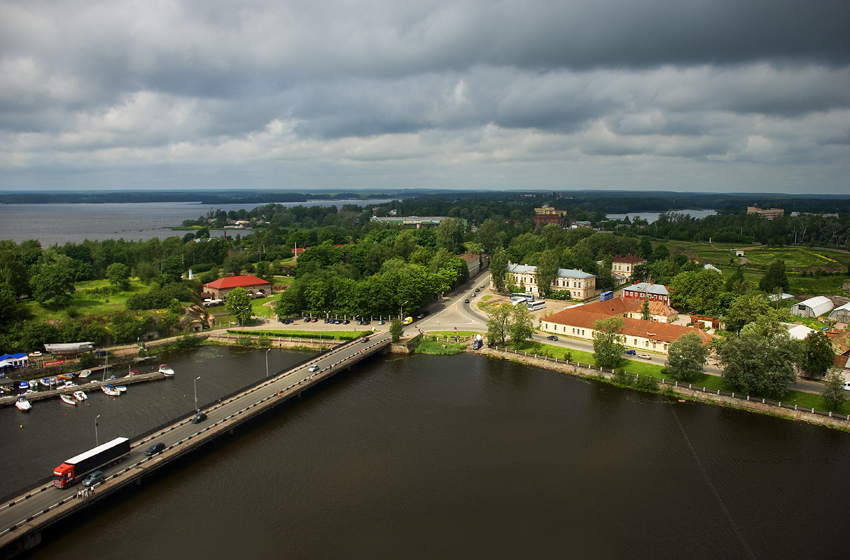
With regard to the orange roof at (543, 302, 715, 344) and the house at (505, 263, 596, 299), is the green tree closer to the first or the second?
the orange roof at (543, 302, 715, 344)

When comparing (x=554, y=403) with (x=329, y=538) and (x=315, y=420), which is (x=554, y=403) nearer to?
(x=315, y=420)

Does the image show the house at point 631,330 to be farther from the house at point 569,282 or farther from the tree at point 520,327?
the house at point 569,282

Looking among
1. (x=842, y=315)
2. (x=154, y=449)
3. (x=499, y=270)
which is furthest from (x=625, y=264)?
(x=154, y=449)

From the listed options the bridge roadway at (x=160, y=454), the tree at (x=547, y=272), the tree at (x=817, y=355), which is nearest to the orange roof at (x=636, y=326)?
the tree at (x=817, y=355)

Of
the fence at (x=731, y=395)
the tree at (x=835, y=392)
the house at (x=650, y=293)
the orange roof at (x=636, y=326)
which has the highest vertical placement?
the house at (x=650, y=293)

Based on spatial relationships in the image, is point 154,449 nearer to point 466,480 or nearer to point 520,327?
point 466,480

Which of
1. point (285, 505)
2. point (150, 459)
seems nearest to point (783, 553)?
point (285, 505)
